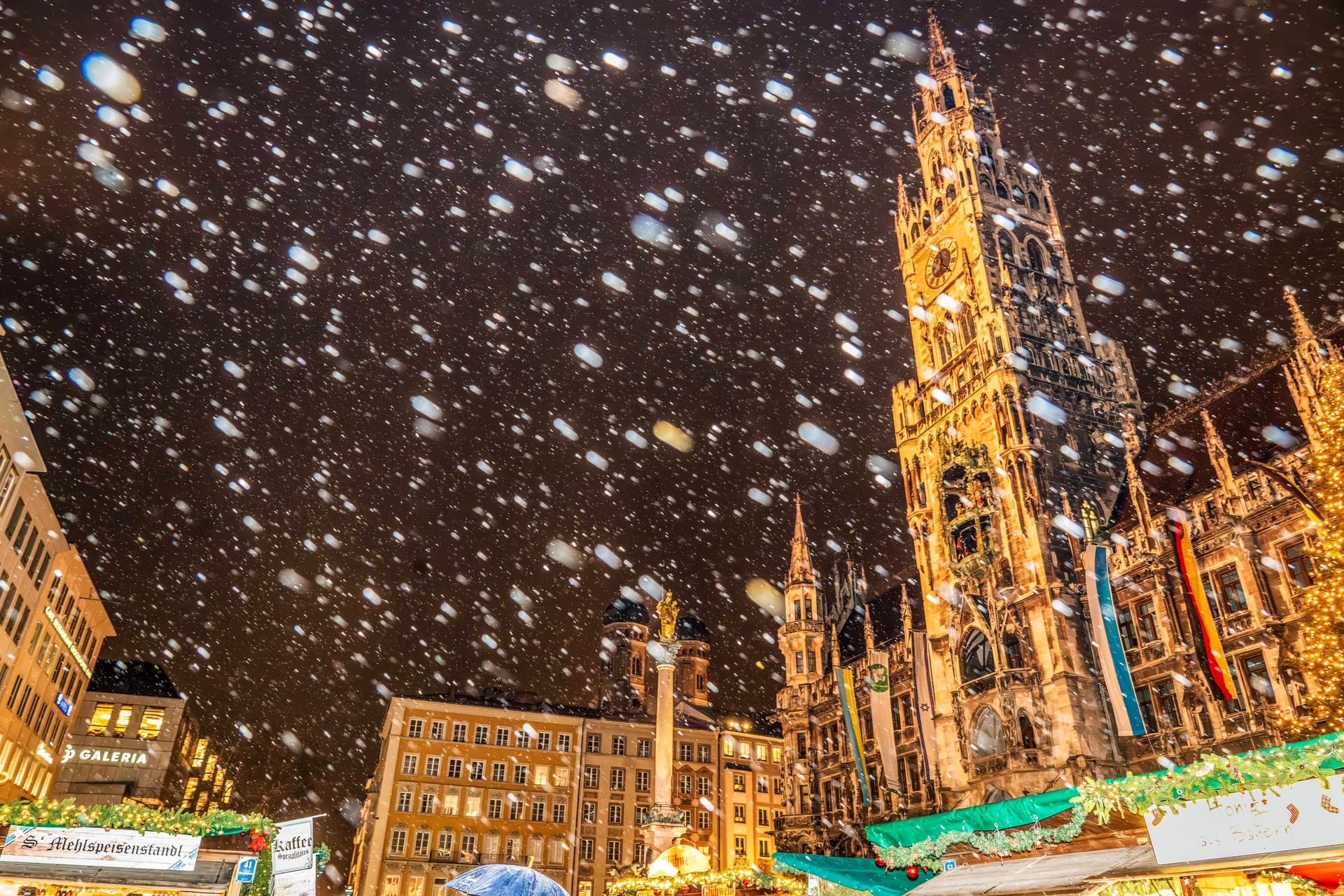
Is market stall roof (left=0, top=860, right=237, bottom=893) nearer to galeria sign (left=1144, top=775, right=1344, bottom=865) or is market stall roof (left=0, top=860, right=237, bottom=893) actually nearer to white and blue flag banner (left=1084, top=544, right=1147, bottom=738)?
galeria sign (left=1144, top=775, right=1344, bottom=865)

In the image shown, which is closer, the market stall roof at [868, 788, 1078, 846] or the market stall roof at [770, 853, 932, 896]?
the market stall roof at [868, 788, 1078, 846]

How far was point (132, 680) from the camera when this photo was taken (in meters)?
75.6

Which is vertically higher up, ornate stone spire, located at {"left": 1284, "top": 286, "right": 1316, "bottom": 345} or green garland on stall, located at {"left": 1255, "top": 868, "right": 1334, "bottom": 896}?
ornate stone spire, located at {"left": 1284, "top": 286, "right": 1316, "bottom": 345}

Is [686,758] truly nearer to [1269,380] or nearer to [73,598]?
[73,598]

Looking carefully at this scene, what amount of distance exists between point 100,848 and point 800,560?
48.6 meters

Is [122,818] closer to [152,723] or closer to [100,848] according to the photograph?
[100,848]

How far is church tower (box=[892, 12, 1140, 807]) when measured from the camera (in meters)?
33.1

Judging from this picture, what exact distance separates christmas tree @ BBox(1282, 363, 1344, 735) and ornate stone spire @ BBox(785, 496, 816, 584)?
38825mm

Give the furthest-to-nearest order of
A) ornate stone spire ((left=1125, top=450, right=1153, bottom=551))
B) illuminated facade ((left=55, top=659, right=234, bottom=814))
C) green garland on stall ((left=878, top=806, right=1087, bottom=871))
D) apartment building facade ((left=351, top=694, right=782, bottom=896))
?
illuminated facade ((left=55, top=659, right=234, bottom=814)) < apartment building facade ((left=351, top=694, right=782, bottom=896)) < ornate stone spire ((left=1125, top=450, right=1153, bottom=551)) < green garland on stall ((left=878, top=806, right=1087, bottom=871))

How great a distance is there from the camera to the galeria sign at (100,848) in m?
11.5

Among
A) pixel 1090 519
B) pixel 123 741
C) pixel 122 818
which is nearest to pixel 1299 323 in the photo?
pixel 1090 519

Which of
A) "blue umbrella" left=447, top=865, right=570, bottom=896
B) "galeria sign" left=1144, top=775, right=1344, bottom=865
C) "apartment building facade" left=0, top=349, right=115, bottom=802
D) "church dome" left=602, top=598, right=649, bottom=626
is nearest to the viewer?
"galeria sign" left=1144, top=775, right=1344, bottom=865

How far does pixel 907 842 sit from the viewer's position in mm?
16969

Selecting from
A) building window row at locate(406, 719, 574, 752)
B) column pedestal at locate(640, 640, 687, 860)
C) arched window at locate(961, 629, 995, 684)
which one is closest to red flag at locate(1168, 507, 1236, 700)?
arched window at locate(961, 629, 995, 684)
